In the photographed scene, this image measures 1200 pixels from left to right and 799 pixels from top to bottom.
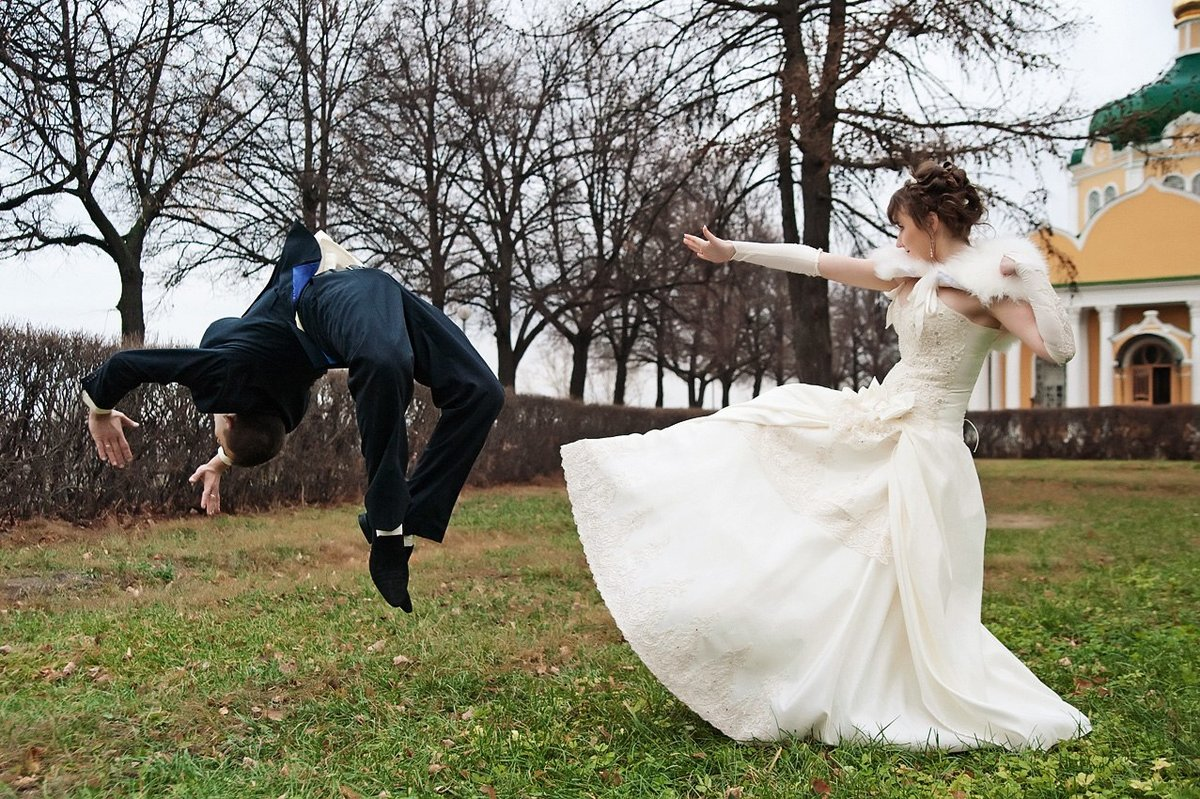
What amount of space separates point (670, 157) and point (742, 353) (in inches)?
884

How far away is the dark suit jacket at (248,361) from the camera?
440 centimetres

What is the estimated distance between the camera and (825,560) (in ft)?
14.2

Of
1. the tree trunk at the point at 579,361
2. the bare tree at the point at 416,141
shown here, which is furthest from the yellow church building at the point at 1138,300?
the bare tree at the point at 416,141

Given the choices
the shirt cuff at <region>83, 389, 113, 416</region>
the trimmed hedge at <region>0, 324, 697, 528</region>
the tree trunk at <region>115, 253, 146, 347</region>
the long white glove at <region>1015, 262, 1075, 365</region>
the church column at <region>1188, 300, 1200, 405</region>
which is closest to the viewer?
the long white glove at <region>1015, 262, 1075, 365</region>

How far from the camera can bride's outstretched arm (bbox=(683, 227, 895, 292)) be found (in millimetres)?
4922

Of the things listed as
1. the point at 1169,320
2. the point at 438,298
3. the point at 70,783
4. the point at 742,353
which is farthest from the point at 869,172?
the point at 1169,320

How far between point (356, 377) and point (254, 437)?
4.11 ft

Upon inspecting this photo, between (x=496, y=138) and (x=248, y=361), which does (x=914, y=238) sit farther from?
(x=496, y=138)

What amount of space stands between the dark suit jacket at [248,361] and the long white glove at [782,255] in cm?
216

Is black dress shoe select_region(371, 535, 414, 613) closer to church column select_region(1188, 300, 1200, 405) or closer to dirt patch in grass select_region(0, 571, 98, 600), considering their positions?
dirt patch in grass select_region(0, 571, 98, 600)

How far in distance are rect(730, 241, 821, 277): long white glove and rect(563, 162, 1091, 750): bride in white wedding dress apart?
0.52 ft

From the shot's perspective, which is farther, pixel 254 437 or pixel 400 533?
pixel 254 437

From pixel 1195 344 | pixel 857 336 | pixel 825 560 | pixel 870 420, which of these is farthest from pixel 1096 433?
pixel 825 560

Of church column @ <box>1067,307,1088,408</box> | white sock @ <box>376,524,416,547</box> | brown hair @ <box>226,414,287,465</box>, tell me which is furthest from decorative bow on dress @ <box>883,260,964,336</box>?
church column @ <box>1067,307,1088,408</box>
